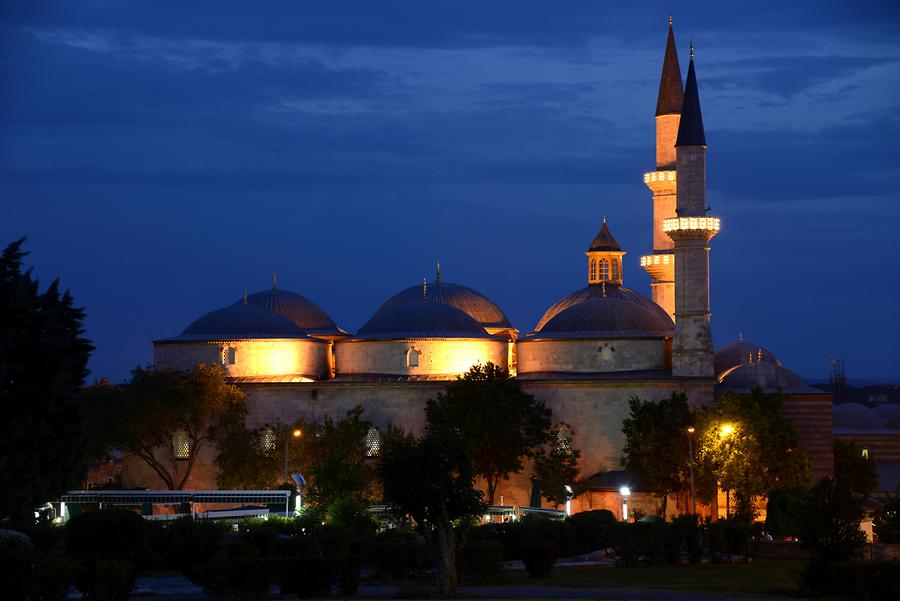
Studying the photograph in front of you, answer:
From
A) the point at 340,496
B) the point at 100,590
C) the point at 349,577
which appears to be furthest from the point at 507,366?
the point at 100,590

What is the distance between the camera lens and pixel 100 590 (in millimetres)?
27234

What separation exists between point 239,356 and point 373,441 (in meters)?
6.89

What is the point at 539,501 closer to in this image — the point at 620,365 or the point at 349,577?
the point at 620,365

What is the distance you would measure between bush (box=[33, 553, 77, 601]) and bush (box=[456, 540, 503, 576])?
953 centimetres

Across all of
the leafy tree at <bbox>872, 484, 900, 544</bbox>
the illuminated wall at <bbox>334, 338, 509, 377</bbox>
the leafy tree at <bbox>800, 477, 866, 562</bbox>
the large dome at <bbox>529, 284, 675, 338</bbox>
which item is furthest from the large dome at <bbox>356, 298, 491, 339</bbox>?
the leafy tree at <bbox>800, 477, 866, 562</bbox>

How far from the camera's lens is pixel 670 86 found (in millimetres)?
77000

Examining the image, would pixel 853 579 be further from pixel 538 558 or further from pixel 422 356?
pixel 422 356

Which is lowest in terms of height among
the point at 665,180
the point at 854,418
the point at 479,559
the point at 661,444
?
the point at 479,559

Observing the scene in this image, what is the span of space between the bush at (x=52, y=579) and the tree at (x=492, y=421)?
3550 cm

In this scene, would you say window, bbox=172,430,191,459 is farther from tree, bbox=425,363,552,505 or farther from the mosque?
tree, bbox=425,363,552,505

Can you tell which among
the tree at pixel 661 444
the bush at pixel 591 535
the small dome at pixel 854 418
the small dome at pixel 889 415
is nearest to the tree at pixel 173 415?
the tree at pixel 661 444

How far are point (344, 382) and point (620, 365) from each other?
36.0 feet

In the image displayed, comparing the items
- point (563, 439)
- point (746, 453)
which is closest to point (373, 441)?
point (563, 439)

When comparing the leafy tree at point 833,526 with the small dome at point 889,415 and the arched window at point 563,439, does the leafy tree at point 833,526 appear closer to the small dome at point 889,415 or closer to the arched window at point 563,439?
the arched window at point 563,439
